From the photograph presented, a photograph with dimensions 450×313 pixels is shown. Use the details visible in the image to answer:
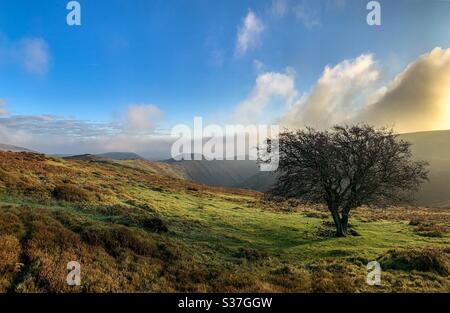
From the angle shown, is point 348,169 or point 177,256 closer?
point 177,256

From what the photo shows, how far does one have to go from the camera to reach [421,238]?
87.2 feet

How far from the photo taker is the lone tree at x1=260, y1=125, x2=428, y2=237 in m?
26.0

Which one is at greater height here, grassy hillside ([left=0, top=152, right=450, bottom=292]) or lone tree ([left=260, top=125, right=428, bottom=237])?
lone tree ([left=260, top=125, right=428, bottom=237])

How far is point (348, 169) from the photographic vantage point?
26422mm

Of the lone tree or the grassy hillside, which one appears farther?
the lone tree

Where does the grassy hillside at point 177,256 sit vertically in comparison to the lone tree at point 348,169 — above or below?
below

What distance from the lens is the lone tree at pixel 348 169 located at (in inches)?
1024

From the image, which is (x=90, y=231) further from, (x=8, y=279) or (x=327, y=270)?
(x=327, y=270)

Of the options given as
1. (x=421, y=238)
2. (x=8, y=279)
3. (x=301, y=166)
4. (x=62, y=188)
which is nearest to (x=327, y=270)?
(x=301, y=166)

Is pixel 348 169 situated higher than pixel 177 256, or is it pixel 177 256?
pixel 348 169

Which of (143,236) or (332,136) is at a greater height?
(332,136)

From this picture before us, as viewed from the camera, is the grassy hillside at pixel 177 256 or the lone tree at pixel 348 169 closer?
the grassy hillside at pixel 177 256
